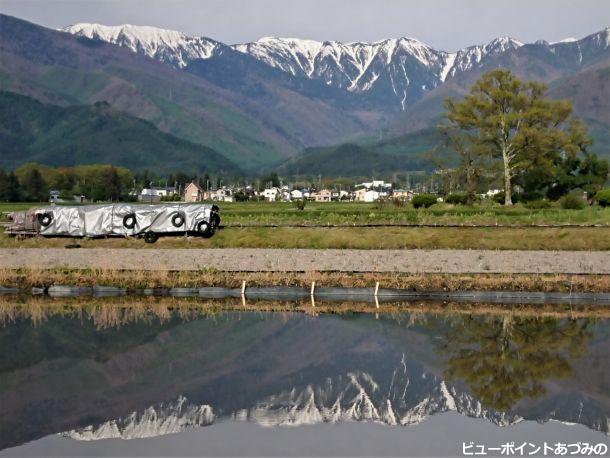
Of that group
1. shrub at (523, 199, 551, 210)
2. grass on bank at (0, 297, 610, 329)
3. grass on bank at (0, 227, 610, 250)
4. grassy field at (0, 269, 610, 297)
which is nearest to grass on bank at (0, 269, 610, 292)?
grassy field at (0, 269, 610, 297)

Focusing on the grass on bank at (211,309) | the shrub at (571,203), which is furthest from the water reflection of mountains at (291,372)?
the shrub at (571,203)

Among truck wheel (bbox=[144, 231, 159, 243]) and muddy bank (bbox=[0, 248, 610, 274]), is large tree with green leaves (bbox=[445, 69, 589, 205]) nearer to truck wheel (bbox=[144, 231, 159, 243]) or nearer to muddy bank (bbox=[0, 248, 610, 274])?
muddy bank (bbox=[0, 248, 610, 274])

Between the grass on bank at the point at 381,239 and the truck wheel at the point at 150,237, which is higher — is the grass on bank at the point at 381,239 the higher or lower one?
the lower one

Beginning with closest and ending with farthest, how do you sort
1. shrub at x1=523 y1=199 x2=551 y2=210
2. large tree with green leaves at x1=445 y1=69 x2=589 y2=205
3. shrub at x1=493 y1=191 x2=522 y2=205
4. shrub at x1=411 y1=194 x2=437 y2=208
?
shrub at x1=523 y1=199 x2=551 y2=210 < shrub at x1=411 y1=194 x2=437 y2=208 < shrub at x1=493 y1=191 x2=522 y2=205 < large tree with green leaves at x1=445 y1=69 x2=589 y2=205

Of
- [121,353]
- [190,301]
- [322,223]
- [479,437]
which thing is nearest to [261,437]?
[479,437]

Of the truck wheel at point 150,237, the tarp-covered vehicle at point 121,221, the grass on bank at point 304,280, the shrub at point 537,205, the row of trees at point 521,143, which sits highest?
the row of trees at point 521,143

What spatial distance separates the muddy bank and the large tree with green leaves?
48274 millimetres

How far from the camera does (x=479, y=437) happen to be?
64.9 ft

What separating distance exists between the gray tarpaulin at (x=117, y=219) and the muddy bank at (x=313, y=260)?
15.0 ft

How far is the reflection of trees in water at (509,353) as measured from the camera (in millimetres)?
23859

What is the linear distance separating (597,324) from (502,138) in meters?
71.0

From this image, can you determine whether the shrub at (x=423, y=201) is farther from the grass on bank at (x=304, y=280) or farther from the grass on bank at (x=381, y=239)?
the grass on bank at (x=304, y=280)

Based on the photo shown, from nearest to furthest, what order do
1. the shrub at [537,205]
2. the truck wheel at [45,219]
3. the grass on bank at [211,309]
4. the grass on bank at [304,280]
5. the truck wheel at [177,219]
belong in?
the grass on bank at [211,309] → the grass on bank at [304,280] → the truck wheel at [177,219] → the truck wheel at [45,219] → the shrub at [537,205]

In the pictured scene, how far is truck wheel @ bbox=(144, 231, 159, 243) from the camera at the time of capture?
57594 mm
